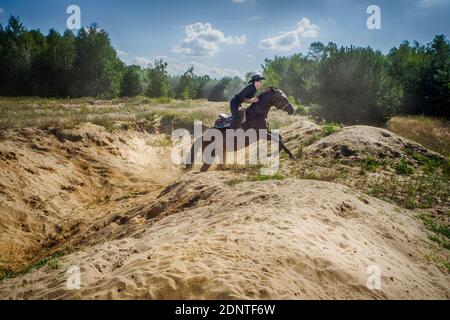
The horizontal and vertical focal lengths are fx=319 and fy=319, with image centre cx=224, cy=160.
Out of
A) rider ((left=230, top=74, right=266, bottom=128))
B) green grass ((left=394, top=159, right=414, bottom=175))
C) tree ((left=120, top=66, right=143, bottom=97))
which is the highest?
tree ((left=120, top=66, right=143, bottom=97))

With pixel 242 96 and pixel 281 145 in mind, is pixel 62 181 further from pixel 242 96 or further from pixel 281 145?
pixel 281 145

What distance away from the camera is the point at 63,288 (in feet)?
13.8

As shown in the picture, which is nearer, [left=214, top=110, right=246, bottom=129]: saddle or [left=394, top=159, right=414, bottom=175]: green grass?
[left=394, top=159, right=414, bottom=175]: green grass

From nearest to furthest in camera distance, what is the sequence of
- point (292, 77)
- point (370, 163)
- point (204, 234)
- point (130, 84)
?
point (204, 234), point (370, 163), point (130, 84), point (292, 77)

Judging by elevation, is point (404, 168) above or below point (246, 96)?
below

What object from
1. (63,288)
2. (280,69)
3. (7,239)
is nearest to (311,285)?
(63,288)

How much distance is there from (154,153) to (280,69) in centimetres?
7933

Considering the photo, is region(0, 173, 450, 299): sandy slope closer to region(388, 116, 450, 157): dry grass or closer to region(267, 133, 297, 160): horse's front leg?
region(267, 133, 297, 160): horse's front leg

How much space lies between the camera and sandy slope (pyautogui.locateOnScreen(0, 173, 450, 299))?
12.5 feet

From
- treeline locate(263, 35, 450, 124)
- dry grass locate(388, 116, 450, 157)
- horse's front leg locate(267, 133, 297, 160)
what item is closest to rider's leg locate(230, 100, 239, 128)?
horse's front leg locate(267, 133, 297, 160)

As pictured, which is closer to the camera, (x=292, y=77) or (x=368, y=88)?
(x=368, y=88)

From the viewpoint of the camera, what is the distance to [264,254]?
4.39 metres

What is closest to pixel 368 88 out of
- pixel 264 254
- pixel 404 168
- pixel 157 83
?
pixel 404 168

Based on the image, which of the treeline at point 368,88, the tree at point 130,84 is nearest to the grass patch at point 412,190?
the treeline at point 368,88
